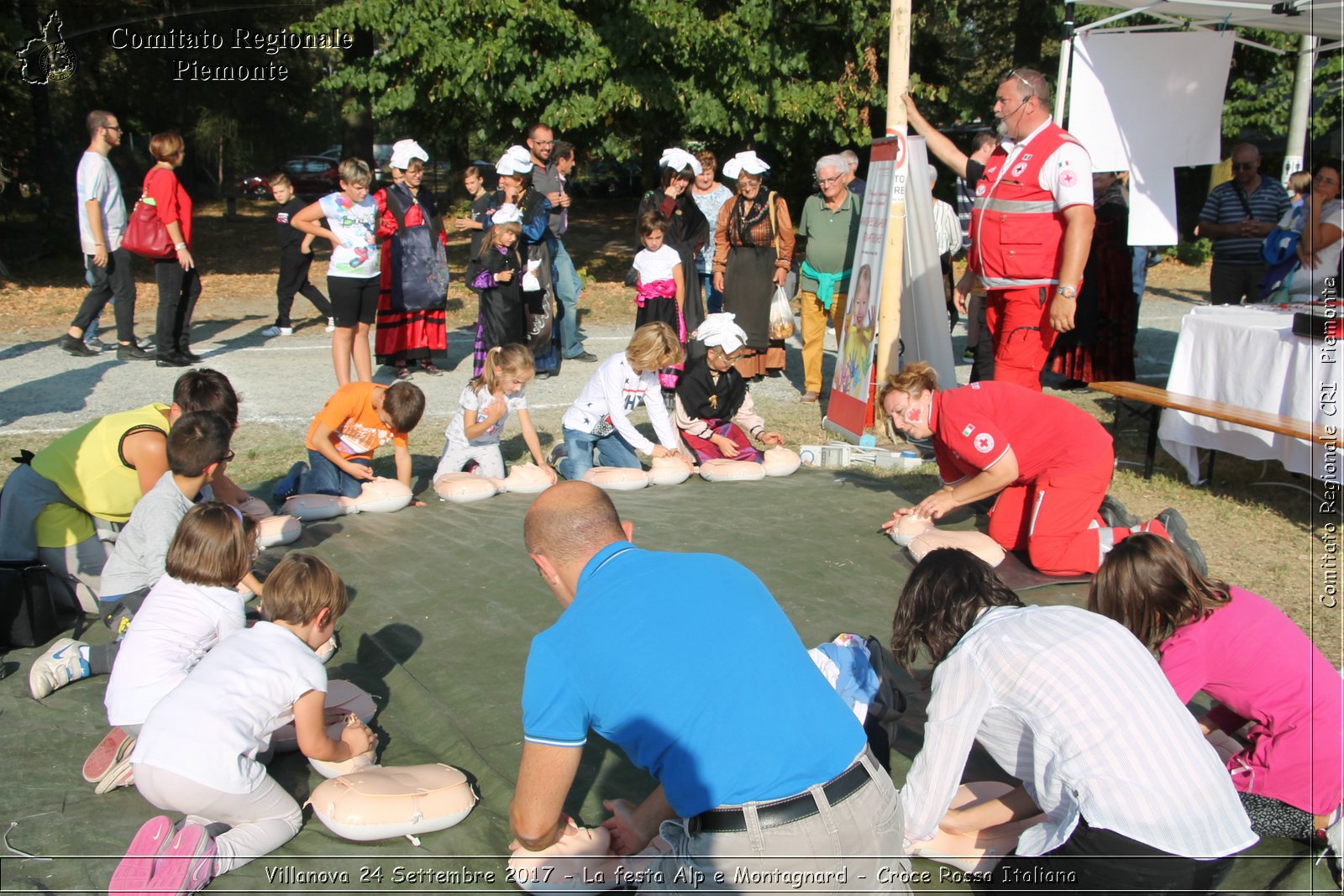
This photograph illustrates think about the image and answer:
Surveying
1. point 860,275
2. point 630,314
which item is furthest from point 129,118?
point 860,275

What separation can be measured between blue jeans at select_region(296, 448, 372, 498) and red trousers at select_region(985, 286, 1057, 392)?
311 cm

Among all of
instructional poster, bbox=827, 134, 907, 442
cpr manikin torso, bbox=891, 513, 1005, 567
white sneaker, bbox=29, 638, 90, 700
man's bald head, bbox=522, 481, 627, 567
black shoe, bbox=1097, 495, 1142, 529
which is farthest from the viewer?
instructional poster, bbox=827, 134, 907, 442

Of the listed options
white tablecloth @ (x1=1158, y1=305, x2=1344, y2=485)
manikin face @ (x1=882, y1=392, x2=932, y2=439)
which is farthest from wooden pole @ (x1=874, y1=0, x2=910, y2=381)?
manikin face @ (x1=882, y1=392, x2=932, y2=439)

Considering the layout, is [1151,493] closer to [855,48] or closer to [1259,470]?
[1259,470]

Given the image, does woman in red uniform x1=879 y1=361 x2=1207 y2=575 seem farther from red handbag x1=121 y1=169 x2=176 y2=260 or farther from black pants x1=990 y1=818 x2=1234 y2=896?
red handbag x1=121 y1=169 x2=176 y2=260

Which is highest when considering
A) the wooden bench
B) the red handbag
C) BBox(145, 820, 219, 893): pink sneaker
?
the red handbag

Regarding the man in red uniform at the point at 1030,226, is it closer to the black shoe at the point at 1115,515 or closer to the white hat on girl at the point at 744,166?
the black shoe at the point at 1115,515

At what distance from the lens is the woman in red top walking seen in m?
7.66

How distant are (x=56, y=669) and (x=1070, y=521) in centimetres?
356

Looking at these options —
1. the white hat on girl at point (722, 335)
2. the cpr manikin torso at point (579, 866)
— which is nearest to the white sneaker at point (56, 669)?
the cpr manikin torso at point (579, 866)

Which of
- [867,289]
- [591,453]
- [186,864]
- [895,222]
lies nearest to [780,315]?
[867,289]

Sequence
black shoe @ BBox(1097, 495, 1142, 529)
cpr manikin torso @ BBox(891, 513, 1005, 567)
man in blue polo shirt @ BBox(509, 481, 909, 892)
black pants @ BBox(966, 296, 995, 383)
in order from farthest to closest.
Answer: black pants @ BBox(966, 296, 995, 383)
black shoe @ BBox(1097, 495, 1142, 529)
cpr manikin torso @ BBox(891, 513, 1005, 567)
man in blue polo shirt @ BBox(509, 481, 909, 892)

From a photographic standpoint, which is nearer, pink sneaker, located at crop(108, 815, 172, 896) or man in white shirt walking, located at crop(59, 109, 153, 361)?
pink sneaker, located at crop(108, 815, 172, 896)

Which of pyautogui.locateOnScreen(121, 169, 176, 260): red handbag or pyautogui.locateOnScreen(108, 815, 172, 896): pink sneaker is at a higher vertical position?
pyautogui.locateOnScreen(121, 169, 176, 260): red handbag
